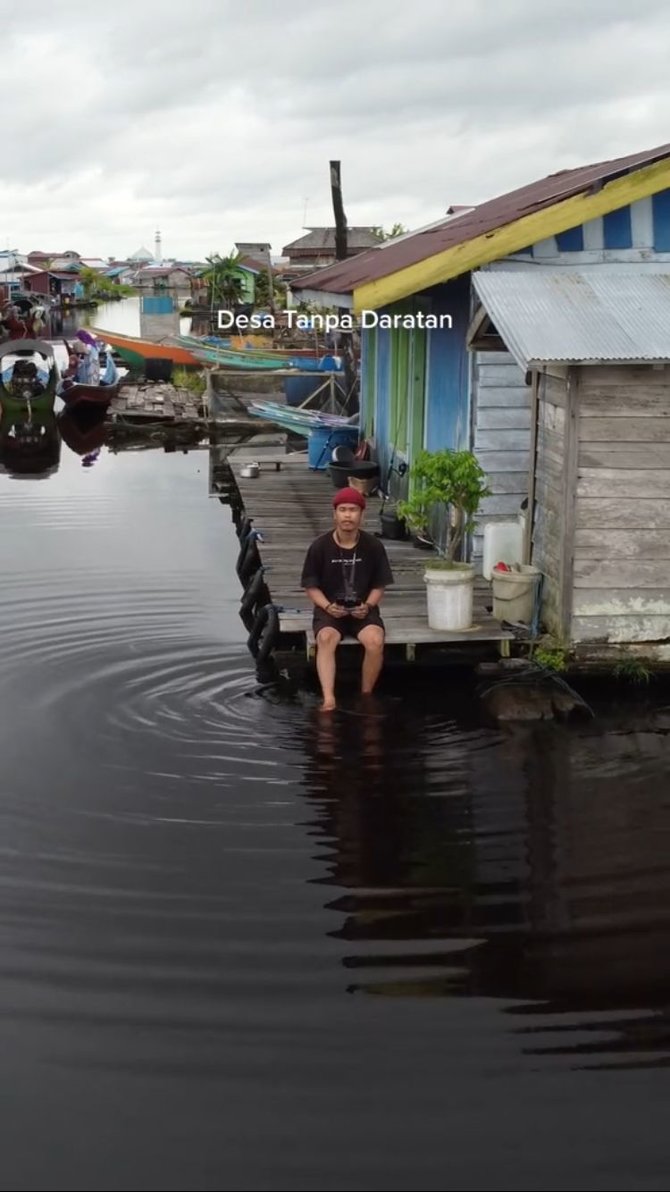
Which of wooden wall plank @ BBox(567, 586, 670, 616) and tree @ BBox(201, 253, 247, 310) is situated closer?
wooden wall plank @ BBox(567, 586, 670, 616)

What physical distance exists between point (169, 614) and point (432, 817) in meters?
5.52

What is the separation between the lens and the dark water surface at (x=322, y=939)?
4348mm

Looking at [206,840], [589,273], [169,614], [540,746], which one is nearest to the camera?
[206,840]

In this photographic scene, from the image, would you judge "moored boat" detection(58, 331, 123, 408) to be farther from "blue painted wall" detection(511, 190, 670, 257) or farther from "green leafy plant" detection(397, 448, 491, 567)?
"green leafy plant" detection(397, 448, 491, 567)

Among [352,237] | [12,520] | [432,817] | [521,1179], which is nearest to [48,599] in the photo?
[12,520]

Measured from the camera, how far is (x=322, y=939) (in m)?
5.76

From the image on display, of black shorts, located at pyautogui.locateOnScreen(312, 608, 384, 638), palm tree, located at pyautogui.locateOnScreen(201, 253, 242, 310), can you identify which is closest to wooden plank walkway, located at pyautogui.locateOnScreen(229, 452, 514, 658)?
black shorts, located at pyautogui.locateOnScreen(312, 608, 384, 638)

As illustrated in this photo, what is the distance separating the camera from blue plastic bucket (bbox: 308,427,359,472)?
19.5 metres

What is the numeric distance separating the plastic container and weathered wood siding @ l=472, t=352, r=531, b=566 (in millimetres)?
461

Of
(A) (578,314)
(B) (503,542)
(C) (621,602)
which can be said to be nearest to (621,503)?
(C) (621,602)

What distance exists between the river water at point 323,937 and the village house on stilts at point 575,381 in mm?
937

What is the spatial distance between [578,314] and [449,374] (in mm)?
2984

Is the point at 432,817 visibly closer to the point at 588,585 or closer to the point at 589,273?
the point at 588,585

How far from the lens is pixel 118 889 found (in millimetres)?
6328
